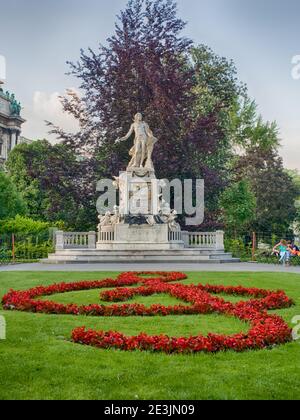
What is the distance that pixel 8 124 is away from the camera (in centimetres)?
7088

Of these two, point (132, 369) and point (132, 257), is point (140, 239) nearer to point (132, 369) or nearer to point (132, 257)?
point (132, 257)

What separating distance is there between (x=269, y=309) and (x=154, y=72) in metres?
27.1

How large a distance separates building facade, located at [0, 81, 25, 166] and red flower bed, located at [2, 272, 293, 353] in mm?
58936

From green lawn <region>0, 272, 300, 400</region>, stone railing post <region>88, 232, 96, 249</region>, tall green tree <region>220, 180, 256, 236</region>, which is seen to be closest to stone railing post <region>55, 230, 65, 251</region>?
stone railing post <region>88, 232, 96, 249</region>

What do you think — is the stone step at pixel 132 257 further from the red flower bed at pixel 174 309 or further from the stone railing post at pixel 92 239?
the red flower bed at pixel 174 309

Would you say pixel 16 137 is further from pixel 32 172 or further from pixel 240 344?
pixel 240 344

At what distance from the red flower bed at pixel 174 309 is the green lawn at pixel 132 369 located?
22 cm

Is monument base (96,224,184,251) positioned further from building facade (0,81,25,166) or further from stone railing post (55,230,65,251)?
building facade (0,81,25,166)

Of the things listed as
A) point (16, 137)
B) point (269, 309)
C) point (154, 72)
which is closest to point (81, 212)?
point (154, 72)

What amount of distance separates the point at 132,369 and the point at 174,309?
3748 millimetres

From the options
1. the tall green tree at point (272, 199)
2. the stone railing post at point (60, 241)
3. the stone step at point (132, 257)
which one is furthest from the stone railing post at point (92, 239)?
the tall green tree at point (272, 199)

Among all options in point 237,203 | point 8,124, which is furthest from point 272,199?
point 8,124

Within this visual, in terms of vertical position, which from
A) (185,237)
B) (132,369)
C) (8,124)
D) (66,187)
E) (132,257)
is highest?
(8,124)

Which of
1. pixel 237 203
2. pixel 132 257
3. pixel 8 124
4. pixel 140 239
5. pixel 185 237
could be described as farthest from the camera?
pixel 8 124
